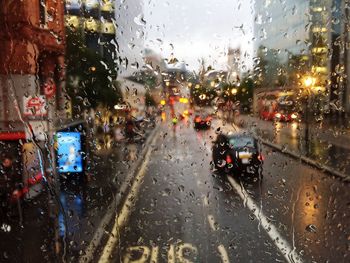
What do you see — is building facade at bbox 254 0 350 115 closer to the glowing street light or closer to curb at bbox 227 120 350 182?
the glowing street light

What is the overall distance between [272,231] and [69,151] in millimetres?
4329

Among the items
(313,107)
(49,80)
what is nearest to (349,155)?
(313,107)

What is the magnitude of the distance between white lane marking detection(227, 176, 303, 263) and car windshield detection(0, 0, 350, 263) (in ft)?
0.09

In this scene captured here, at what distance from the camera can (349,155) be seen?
422 inches

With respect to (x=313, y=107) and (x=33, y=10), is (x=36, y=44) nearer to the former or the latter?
(x=33, y=10)

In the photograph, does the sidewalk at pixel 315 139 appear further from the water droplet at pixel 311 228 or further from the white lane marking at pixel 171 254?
the white lane marking at pixel 171 254

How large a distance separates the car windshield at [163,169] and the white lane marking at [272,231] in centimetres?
3

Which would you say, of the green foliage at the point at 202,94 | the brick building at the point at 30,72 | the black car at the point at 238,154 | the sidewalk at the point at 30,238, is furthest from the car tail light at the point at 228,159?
the sidewalk at the point at 30,238

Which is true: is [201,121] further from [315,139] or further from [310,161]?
[315,139]

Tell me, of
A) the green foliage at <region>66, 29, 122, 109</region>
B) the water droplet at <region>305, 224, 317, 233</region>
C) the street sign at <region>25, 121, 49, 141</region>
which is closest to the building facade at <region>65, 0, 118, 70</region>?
the green foliage at <region>66, 29, 122, 109</region>

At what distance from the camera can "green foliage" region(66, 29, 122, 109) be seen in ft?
20.5

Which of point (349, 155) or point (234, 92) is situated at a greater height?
point (234, 92)

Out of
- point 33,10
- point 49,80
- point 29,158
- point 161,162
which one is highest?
point 33,10

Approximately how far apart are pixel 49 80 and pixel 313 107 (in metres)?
6.17
